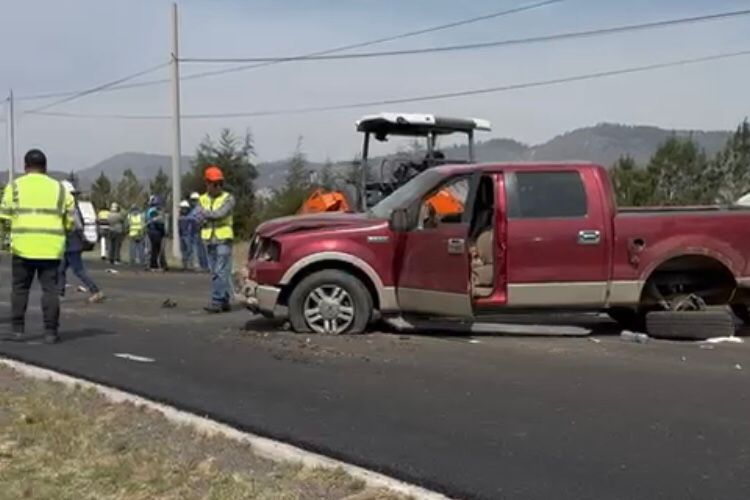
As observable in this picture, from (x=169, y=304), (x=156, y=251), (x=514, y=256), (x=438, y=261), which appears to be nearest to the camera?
(x=438, y=261)

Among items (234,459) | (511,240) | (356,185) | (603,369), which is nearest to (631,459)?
(234,459)

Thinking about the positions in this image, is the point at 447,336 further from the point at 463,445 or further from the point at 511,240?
the point at 463,445

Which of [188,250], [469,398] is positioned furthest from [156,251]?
[469,398]

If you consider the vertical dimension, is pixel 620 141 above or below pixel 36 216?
above

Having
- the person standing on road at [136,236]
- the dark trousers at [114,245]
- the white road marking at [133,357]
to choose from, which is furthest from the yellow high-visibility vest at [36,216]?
the dark trousers at [114,245]

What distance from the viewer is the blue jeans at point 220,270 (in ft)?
42.8

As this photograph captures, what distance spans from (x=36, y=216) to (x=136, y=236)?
17559 mm

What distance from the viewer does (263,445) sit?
6.14 metres

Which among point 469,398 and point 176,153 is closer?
point 469,398

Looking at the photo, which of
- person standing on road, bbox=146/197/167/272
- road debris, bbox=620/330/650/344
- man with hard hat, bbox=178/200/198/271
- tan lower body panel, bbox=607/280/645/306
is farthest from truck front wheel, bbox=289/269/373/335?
man with hard hat, bbox=178/200/198/271

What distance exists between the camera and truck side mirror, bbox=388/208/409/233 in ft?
35.6

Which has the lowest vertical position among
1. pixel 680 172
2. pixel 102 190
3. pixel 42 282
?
pixel 42 282

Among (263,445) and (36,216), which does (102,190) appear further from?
(263,445)

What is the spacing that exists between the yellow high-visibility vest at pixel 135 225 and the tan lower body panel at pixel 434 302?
667 inches
